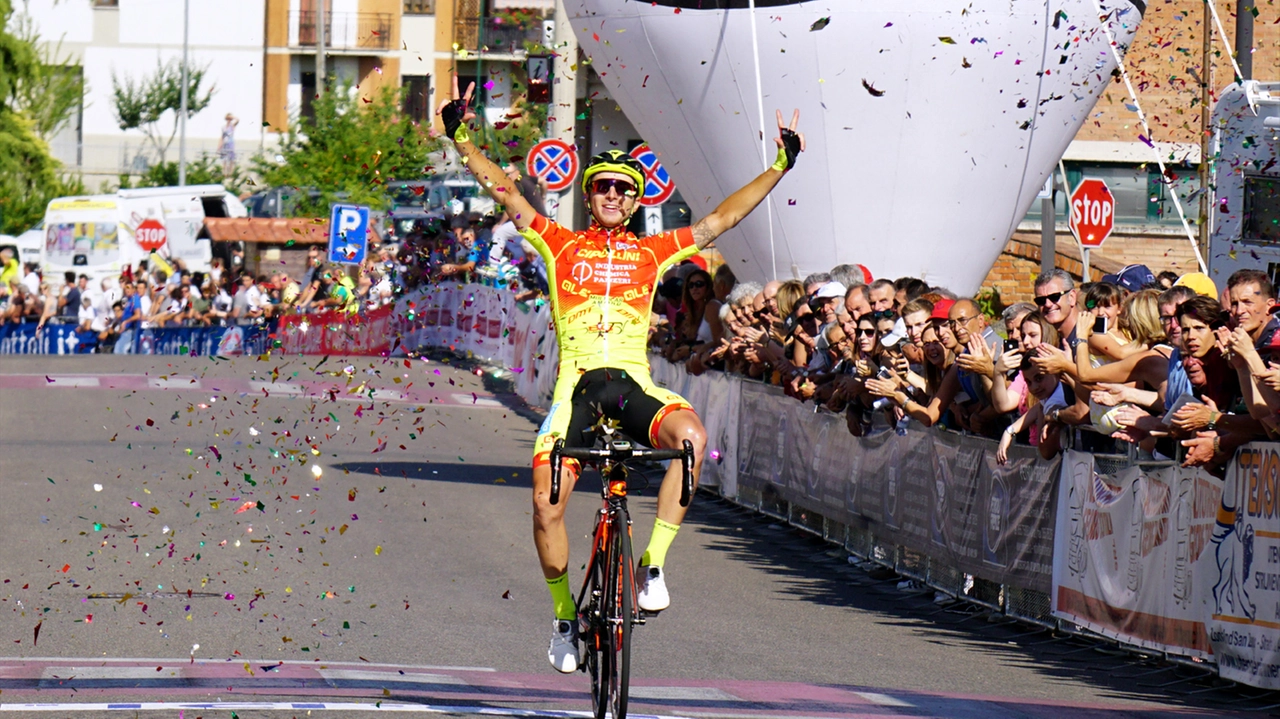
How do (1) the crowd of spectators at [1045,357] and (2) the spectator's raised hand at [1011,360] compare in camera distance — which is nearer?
(1) the crowd of spectators at [1045,357]

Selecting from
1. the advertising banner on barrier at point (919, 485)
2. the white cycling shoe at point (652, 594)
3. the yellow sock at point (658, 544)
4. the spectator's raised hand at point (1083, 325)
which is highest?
the spectator's raised hand at point (1083, 325)

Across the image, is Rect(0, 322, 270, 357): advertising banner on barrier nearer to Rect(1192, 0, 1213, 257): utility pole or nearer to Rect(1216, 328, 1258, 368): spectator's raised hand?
Rect(1192, 0, 1213, 257): utility pole

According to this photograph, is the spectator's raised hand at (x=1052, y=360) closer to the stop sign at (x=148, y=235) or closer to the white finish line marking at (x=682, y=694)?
the white finish line marking at (x=682, y=694)

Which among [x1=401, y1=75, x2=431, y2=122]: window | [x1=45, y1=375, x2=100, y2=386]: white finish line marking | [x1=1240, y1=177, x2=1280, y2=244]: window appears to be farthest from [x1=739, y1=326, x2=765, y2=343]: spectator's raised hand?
[x1=401, y1=75, x2=431, y2=122]: window

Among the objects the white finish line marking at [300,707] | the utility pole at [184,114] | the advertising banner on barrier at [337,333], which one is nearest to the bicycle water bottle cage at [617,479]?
the white finish line marking at [300,707]

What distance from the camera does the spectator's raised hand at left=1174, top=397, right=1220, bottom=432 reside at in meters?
Answer: 9.48

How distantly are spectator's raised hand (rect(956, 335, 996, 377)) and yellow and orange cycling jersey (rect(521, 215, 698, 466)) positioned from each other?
3.69m

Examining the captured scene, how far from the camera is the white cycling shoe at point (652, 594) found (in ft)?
25.7

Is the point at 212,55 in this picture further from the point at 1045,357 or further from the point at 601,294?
the point at 601,294

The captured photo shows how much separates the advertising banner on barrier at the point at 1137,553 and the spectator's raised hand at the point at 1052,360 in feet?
1.67

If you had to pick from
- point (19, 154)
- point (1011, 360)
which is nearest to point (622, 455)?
point (1011, 360)

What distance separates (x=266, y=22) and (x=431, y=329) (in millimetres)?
45394

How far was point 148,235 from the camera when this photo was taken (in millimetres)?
47906

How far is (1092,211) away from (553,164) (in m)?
7.77
